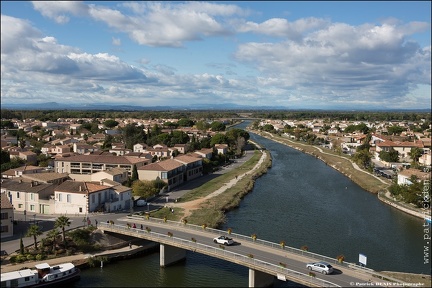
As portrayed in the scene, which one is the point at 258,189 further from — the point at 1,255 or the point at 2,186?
the point at 1,255

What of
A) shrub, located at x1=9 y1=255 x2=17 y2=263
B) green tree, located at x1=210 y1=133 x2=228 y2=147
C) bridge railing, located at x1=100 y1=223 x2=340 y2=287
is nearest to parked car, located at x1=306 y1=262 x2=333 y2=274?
bridge railing, located at x1=100 y1=223 x2=340 y2=287

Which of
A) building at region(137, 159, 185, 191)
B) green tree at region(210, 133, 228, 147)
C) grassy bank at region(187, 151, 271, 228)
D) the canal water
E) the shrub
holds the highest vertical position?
green tree at region(210, 133, 228, 147)

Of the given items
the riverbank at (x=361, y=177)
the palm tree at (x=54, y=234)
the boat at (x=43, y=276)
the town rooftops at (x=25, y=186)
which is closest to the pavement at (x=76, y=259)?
the boat at (x=43, y=276)

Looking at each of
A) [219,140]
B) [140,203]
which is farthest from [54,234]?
[219,140]

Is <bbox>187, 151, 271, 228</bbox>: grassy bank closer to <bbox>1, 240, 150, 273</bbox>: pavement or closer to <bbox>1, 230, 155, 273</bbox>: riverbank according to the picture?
<bbox>1, 230, 155, 273</bbox>: riverbank

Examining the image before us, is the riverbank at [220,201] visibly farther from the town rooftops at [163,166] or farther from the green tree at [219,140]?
the green tree at [219,140]

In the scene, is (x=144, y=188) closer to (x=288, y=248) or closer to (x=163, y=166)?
(x=163, y=166)

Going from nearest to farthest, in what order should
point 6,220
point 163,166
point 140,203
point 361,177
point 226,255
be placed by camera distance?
point 226,255 → point 6,220 → point 140,203 → point 163,166 → point 361,177

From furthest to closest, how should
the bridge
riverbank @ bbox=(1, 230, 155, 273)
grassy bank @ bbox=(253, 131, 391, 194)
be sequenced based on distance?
grassy bank @ bbox=(253, 131, 391, 194)
riverbank @ bbox=(1, 230, 155, 273)
the bridge
